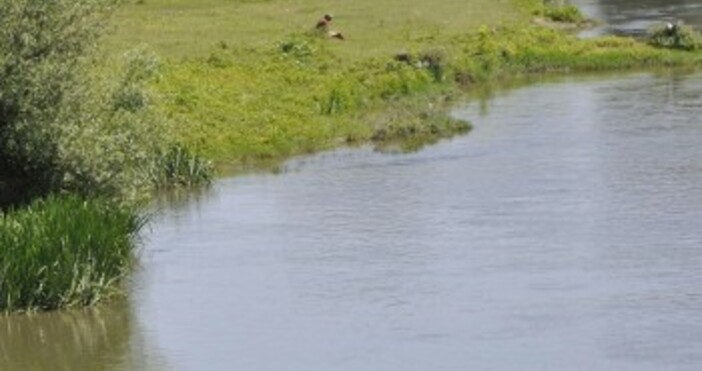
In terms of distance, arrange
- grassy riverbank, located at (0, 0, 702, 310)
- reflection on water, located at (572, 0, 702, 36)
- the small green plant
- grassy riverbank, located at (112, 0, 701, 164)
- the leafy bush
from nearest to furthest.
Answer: grassy riverbank, located at (0, 0, 702, 310), the leafy bush, the small green plant, grassy riverbank, located at (112, 0, 701, 164), reflection on water, located at (572, 0, 702, 36)

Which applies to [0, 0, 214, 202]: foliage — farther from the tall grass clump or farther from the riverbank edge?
the riverbank edge

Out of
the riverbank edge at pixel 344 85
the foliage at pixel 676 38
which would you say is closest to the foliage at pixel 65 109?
the riverbank edge at pixel 344 85

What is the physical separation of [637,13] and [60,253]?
51.5m

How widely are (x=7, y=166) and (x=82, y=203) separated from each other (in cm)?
288

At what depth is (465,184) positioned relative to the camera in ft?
140

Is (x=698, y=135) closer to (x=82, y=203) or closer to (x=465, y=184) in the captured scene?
(x=465, y=184)

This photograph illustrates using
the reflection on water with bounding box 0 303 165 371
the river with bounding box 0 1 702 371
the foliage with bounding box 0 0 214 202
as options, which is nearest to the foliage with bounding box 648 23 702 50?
the river with bounding box 0 1 702 371

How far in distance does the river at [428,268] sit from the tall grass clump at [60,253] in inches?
14.9

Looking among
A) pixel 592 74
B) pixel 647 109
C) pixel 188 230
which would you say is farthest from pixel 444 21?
Result: pixel 188 230

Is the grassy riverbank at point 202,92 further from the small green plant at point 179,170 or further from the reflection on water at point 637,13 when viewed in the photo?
the reflection on water at point 637,13

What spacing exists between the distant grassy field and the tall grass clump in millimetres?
25349

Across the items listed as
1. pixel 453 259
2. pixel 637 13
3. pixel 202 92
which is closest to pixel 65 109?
pixel 453 259

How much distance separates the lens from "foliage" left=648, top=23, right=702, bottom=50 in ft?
210

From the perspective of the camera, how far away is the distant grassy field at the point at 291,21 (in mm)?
A: 62000
